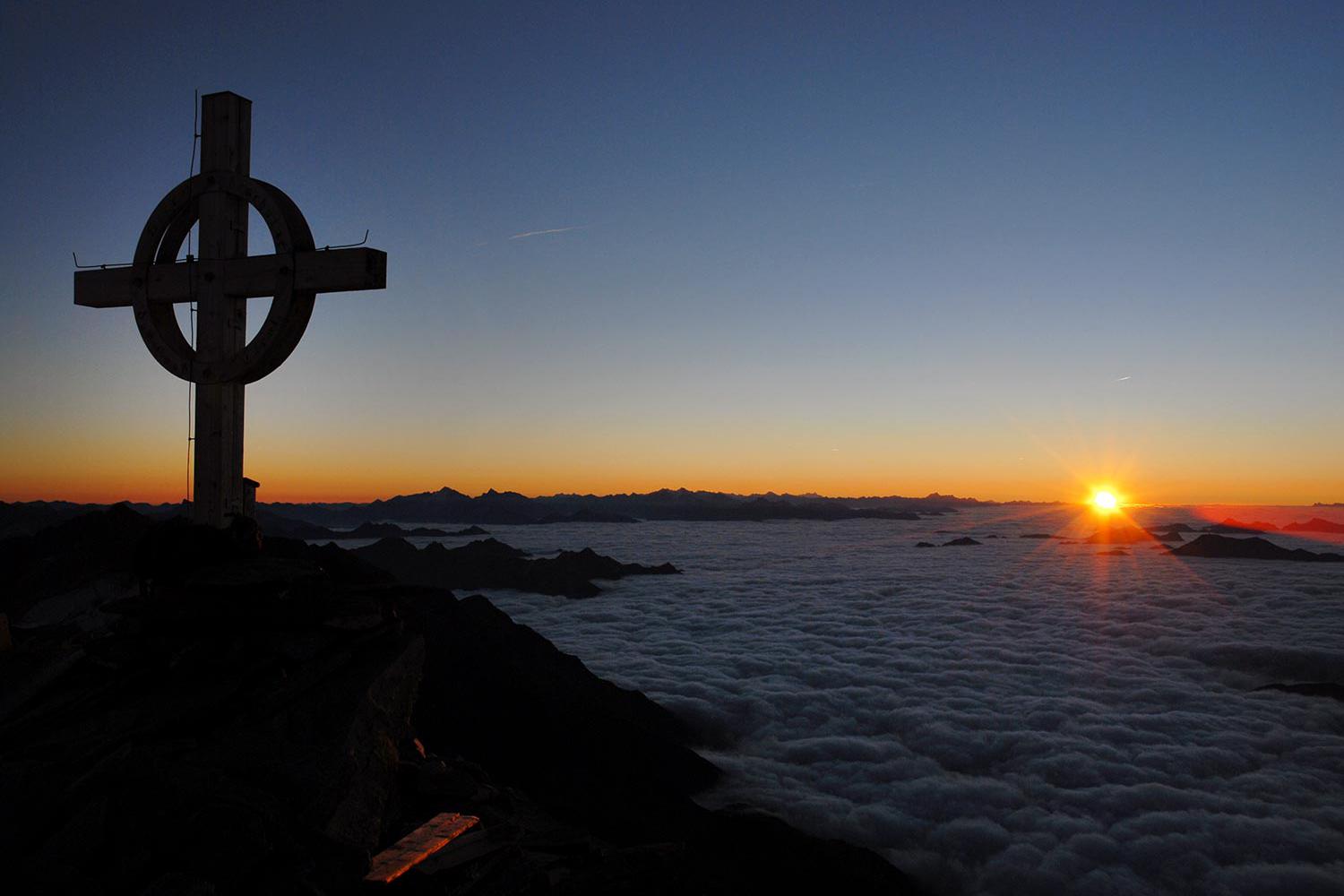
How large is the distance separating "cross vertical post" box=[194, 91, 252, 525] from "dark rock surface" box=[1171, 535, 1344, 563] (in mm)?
40454

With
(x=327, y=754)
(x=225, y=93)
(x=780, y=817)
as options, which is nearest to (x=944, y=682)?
(x=780, y=817)

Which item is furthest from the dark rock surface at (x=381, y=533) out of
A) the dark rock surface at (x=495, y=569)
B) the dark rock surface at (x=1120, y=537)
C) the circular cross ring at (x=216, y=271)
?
the circular cross ring at (x=216, y=271)

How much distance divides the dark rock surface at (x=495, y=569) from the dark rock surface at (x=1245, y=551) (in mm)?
26547

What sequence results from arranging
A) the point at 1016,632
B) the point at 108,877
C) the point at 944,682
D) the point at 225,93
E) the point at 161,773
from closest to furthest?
1. the point at 108,877
2. the point at 161,773
3. the point at 225,93
4. the point at 944,682
5. the point at 1016,632

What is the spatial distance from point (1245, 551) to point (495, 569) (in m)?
34.2

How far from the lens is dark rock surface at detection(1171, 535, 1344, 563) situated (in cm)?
3334

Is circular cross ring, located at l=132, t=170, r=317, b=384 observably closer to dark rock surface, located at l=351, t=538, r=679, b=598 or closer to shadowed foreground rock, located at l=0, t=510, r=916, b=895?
shadowed foreground rock, located at l=0, t=510, r=916, b=895

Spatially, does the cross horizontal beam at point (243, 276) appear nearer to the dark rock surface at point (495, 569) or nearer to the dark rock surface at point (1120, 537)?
the dark rock surface at point (495, 569)

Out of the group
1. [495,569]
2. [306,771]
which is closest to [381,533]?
[495,569]

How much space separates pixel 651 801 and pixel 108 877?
15.2 ft

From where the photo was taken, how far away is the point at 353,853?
12.2ft

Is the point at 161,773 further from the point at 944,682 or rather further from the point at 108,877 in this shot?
the point at 944,682

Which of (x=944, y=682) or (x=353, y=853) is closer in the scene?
(x=353, y=853)

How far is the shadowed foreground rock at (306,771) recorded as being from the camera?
11.6 ft
